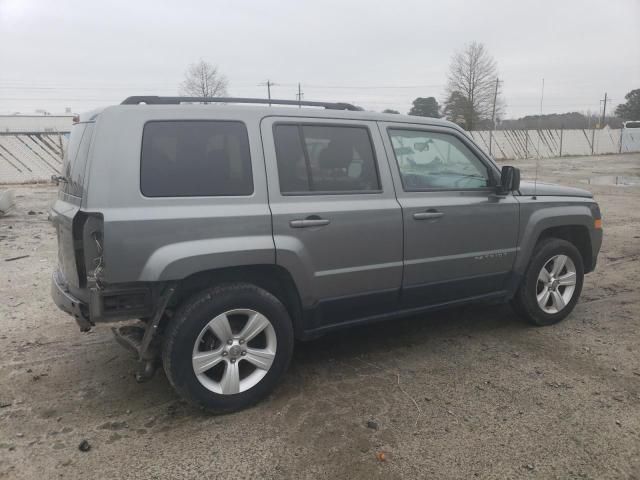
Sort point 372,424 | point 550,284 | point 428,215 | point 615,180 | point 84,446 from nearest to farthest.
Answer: point 84,446, point 372,424, point 428,215, point 550,284, point 615,180

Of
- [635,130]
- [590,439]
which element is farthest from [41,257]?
[635,130]

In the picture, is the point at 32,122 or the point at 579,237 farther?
the point at 32,122

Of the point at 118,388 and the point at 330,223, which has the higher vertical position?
the point at 330,223

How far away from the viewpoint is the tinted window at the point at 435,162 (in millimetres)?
3854

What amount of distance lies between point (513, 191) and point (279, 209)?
2.21 m

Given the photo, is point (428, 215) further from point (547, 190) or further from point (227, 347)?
point (227, 347)

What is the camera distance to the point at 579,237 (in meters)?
4.86

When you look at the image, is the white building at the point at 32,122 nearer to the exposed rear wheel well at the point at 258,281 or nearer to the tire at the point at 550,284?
the exposed rear wheel well at the point at 258,281

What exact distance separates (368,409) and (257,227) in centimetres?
137

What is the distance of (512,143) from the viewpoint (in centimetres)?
3766

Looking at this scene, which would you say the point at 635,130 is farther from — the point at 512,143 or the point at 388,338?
the point at 388,338

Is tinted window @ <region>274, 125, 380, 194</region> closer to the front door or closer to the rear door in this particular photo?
the rear door

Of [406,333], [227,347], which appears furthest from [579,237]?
[227,347]

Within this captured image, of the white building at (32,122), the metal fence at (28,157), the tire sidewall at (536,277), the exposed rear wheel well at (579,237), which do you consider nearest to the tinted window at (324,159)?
the tire sidewall at (536,277)
